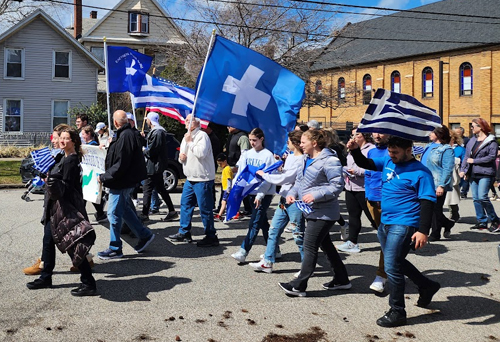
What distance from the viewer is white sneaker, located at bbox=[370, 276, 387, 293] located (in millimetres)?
6203

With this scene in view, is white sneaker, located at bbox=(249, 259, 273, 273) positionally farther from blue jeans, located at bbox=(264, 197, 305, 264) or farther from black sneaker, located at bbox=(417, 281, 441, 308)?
black sneaker, located at bbox=(417, 281, 441, 308)

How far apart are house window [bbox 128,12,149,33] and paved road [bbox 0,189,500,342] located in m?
39.3

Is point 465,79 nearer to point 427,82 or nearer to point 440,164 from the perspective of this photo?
point 427,82

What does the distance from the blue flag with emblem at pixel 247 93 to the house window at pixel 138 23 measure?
3976 centimetres

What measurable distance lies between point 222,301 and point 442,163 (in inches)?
185

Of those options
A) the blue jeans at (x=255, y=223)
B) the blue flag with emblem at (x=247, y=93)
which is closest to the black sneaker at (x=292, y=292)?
the blue jeans at (x=255, y=223)

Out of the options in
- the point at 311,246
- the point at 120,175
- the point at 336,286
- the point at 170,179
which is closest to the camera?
the point at 311,246

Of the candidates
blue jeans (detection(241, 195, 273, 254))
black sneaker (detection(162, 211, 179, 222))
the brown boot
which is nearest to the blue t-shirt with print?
blue jeans (detection(241, 195, 273, 254))

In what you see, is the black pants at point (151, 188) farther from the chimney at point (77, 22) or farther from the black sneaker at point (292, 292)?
the chimney at point (77, 22)

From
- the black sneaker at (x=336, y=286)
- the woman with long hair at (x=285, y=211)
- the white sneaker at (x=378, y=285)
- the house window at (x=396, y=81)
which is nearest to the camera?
the white sneaker at (x=378, y=285)

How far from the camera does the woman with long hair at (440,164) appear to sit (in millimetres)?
8789

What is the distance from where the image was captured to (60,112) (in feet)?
117

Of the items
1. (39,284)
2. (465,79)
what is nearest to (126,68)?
(39,284)

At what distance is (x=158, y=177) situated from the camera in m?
10.7
